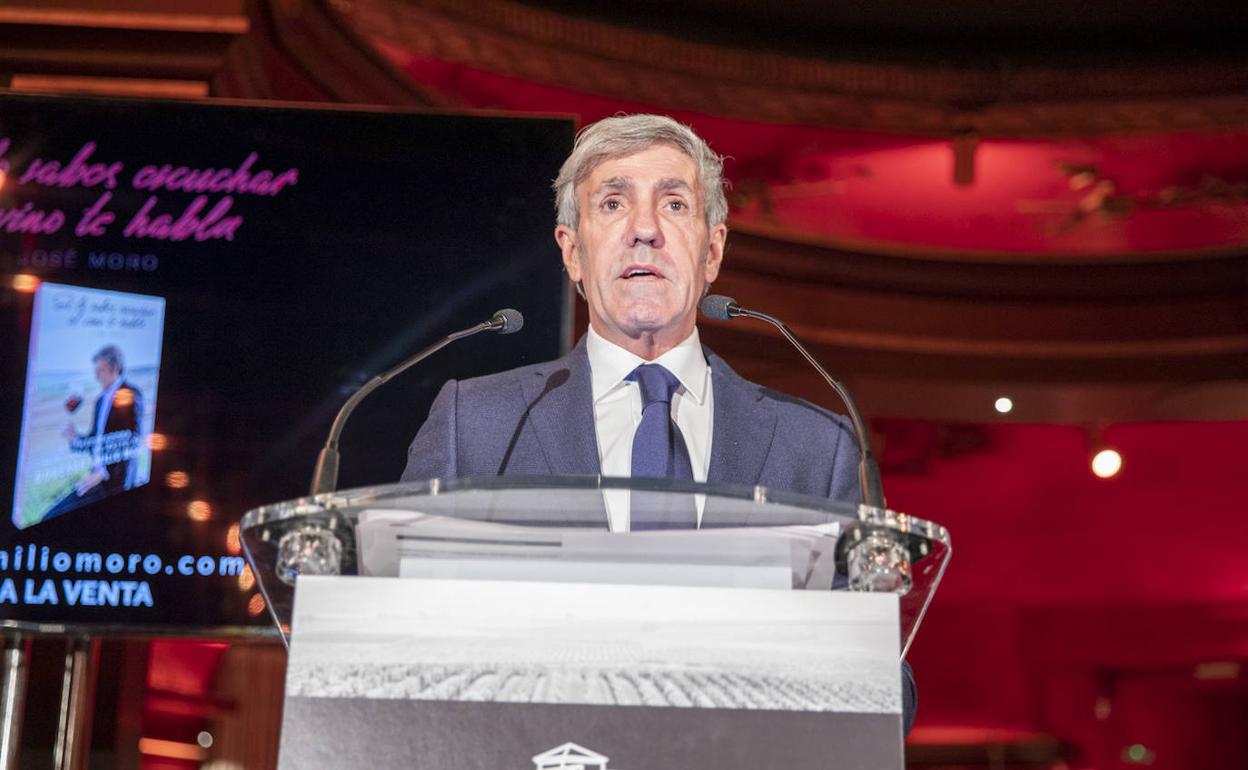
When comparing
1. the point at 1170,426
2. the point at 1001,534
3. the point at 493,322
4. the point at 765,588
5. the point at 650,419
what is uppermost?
the point at 1170,426

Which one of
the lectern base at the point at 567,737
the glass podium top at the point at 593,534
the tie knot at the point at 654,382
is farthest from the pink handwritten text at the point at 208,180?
the lectern base at the point at 567,737

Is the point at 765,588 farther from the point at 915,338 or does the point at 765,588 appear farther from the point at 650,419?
the point at 915,338

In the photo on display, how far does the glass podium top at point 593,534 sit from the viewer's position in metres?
1.08

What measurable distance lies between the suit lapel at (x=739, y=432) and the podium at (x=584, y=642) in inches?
22.9

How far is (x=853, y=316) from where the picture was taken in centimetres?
572

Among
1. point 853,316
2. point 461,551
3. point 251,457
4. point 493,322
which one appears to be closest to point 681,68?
point 853,316

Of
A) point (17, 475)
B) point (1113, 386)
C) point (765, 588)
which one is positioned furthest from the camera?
point (1113, 386)

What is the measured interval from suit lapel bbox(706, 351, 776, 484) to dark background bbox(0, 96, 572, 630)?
3.86 feet

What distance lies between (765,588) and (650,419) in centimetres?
58

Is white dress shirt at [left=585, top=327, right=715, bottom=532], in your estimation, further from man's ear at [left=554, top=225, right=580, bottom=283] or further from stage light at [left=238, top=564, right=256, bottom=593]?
stage light at [left=238, top=564, right=256, bottom=593]

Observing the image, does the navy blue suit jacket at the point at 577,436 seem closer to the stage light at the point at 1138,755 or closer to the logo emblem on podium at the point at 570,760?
the logo emblem on podium at the point at 570,760

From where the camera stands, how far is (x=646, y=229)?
186 cm

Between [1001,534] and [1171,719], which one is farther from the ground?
[1001,534]

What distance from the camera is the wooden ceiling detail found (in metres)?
5.17
